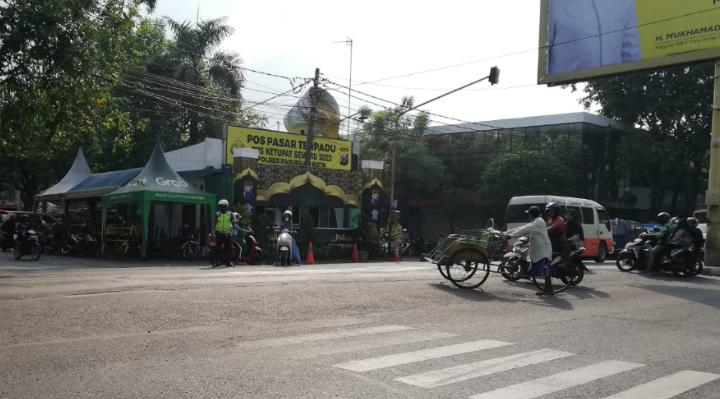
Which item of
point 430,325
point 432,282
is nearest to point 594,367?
point 430,325

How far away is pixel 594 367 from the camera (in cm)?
589

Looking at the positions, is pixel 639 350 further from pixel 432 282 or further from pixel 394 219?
pixel 394 219

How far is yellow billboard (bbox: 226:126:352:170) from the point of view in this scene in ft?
89.8

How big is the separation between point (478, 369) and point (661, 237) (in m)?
13.2

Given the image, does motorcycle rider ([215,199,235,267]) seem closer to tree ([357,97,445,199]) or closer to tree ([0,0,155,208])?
tree ([0,0,155,208])

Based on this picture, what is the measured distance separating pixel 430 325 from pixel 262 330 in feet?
6.85

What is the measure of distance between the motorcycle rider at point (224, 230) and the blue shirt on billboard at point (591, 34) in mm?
12515

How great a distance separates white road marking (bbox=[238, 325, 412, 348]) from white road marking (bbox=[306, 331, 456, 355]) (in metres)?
0.28

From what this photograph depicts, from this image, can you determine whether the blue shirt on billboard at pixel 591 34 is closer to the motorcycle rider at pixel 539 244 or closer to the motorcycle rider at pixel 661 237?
the motorcycle rider at pixel 661 237

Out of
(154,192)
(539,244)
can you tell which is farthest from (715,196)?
(154,192)

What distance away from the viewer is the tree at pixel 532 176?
36.6 metres

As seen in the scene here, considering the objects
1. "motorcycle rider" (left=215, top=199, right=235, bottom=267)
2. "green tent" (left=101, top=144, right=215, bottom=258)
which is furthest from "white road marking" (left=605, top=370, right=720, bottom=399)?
"green tent" (left=101, top=144, right=215, bottom=258)

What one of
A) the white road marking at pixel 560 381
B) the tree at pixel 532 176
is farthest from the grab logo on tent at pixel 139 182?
the tree at pixel 532 176

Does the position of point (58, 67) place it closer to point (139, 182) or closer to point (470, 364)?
point (139, 182)
